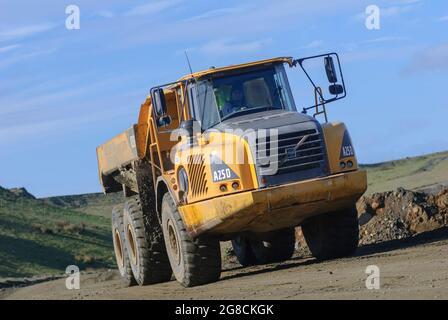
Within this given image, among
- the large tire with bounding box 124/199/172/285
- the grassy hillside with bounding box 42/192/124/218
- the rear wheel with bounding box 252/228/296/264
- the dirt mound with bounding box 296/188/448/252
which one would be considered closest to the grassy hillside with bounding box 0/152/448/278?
the grassy hillside with bounding box 42/192/124/218

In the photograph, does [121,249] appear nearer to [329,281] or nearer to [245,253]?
[245,253]

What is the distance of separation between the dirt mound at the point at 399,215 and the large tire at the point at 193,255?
682cm

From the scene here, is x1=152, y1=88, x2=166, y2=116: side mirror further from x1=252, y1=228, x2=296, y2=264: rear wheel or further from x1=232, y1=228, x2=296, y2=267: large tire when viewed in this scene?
x1=252, y1=228, x2=296, y2=264: rear wheel

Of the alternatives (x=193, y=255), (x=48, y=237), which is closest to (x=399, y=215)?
(x=193, y=255)

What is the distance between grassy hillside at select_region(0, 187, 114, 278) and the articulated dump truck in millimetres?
16839

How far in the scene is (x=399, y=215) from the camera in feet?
78.6

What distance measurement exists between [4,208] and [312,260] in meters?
33.0

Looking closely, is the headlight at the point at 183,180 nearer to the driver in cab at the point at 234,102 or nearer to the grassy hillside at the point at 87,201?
the driver in cab at the point at 234,102

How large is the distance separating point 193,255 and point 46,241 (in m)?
25.6

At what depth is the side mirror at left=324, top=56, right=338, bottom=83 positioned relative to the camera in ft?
54.6

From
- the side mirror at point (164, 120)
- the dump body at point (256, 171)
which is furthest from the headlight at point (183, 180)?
the side mirror at point (164, 120)

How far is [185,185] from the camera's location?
655 inches
